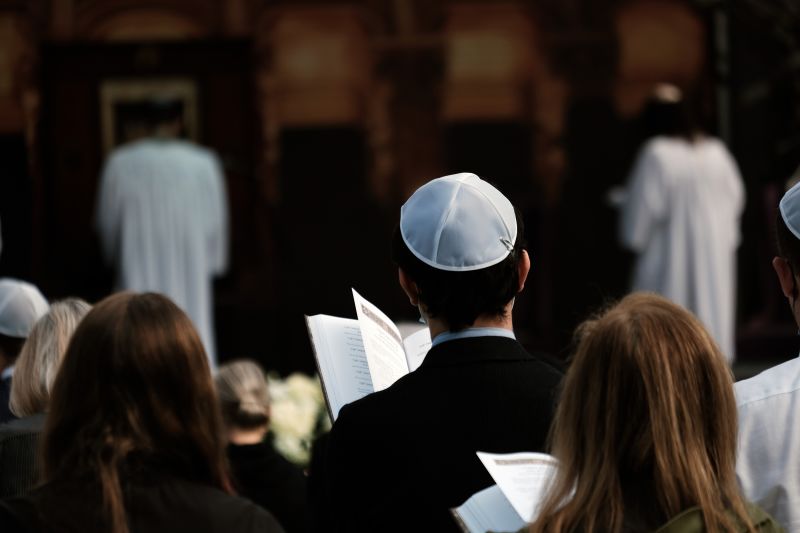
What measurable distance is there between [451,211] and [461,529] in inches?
25.6

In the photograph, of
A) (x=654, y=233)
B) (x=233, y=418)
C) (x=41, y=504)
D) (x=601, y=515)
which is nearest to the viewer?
(x=601, y=515)

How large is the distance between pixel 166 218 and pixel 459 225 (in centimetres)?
761

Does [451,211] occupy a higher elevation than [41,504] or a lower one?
higher

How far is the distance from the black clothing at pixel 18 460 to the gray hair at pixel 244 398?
148 centimetres

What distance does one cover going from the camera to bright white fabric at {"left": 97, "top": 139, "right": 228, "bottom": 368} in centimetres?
1030

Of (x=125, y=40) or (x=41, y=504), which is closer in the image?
(x=41, y=504)

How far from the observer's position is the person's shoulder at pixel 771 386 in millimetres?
2764

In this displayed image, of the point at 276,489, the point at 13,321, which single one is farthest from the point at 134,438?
the point at 276,489

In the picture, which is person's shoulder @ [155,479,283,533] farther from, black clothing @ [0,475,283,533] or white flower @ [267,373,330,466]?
white flower @ [267,373,330,466]

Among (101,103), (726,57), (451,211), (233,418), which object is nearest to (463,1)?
(726,57)

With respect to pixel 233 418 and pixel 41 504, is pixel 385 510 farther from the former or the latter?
pixel 233 418

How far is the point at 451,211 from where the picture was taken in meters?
2.93

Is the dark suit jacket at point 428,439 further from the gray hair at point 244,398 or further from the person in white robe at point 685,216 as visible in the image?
the person in white robe at point 685,216

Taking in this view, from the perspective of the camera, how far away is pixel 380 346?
304 cm
